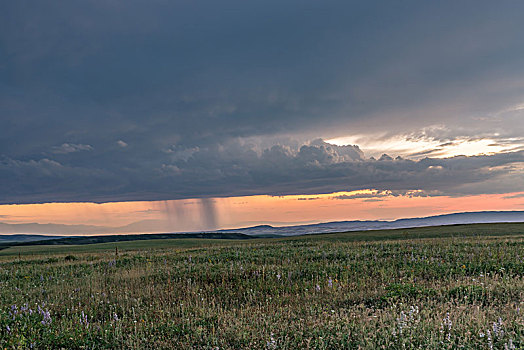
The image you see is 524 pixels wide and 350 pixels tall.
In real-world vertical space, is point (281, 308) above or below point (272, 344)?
below

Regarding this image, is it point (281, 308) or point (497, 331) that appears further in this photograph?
point (281, 308)

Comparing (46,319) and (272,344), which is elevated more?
(272,344)

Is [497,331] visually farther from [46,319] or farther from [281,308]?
[46,319]

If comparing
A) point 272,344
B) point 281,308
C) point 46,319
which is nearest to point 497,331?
point 272,344

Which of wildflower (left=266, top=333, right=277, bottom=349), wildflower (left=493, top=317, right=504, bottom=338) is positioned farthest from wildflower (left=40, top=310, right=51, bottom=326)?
wildflower (left=493, top=317, right=504, bottom=338)

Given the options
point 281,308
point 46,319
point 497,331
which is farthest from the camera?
point 46,319

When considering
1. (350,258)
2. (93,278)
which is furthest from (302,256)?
(93,278)

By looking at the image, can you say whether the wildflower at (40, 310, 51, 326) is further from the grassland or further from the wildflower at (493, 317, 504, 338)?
the wildflower at (493, 317, 504, 338)

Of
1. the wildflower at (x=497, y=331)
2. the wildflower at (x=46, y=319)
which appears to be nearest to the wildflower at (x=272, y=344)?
the wildflower at (x=497, y=331)

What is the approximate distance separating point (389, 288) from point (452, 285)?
186 cm

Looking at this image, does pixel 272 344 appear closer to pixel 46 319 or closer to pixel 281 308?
pixel 281 308

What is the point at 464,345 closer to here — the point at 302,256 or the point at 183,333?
the point at 183,333

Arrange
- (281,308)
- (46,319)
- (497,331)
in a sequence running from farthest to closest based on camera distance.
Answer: (46,319), (281,308), (497,331)

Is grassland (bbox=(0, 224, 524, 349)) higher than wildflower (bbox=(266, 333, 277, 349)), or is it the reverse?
wildflower (bbox=(266, 333, 277, 349))
